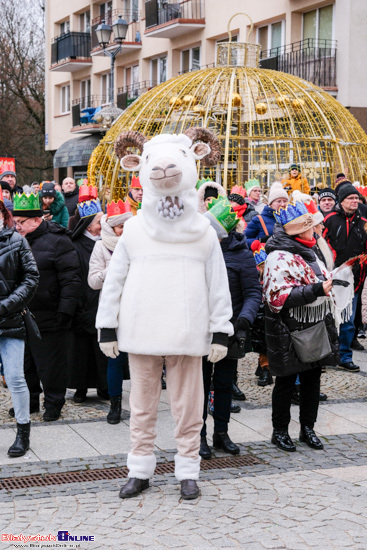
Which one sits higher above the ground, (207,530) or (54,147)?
(54,147)

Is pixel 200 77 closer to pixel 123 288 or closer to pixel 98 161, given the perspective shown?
pixel 98 161

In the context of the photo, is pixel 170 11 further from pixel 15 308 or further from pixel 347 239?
pixel 15 308

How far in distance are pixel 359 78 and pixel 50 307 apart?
16.5 m

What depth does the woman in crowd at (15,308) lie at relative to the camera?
5875 millimetres

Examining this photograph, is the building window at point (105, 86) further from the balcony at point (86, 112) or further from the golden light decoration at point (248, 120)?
the golden light decoration at point (248, 120)

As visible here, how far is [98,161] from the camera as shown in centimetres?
1335

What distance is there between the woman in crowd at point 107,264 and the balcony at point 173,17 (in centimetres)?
2076

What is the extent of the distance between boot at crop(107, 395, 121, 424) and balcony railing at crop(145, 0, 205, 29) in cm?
2181

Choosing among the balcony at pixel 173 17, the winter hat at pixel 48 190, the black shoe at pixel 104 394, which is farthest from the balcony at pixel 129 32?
the black shoe at pixel 104 394

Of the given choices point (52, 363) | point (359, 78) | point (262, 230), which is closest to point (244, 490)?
point (52, 363)

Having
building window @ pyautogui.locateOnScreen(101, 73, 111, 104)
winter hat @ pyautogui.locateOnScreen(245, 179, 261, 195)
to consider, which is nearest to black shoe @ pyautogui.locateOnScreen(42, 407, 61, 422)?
winter hat @ pyautogui.locateOnScreen(245, 179, 261, 195)

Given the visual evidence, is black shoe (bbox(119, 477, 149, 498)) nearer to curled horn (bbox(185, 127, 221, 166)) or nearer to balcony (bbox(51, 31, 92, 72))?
curled horn (bbox(185, 127, 221, 166))

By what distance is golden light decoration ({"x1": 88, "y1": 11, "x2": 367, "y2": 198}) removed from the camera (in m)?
12.0

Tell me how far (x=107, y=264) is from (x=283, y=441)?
208 cm
